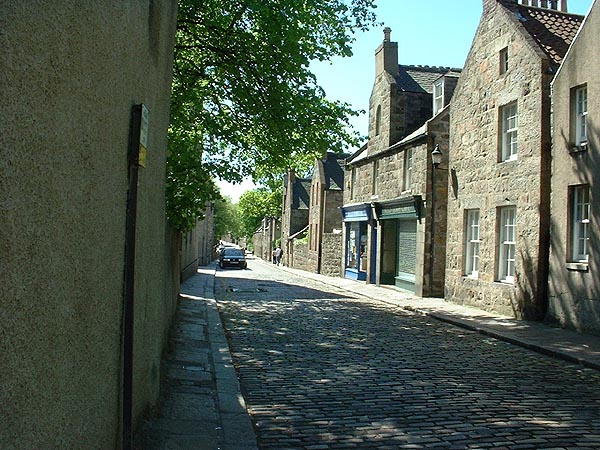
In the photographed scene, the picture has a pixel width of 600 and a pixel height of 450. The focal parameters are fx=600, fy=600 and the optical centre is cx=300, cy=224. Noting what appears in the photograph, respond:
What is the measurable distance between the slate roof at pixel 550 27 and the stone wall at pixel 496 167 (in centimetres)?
44

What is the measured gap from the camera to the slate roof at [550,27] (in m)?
15.5

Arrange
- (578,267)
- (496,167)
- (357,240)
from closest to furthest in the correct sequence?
(578,267), (496,167), (357,240)

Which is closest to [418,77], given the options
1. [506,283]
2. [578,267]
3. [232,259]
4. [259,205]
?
[506,283]

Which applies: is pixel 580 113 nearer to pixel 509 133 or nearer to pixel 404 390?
pixel 509 133

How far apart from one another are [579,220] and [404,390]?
26.8ft

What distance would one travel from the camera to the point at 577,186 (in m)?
13.5

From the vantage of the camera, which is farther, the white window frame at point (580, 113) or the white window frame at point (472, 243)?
the white window frame at point (472, 243)

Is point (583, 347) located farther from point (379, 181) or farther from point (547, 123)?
point (379, 181)

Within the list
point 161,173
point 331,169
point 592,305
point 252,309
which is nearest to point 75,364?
point 161,173

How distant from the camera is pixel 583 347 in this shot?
434 inches

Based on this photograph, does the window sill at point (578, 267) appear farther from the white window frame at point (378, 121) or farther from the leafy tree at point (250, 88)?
the white window frame at point (378, 121)

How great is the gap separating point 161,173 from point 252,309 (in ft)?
36.2

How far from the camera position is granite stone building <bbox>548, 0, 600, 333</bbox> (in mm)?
12680

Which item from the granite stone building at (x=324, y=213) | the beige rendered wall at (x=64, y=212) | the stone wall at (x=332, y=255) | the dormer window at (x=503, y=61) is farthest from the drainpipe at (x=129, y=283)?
the granite stone building at (x=324, y=213)
